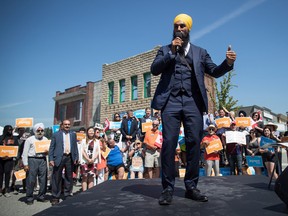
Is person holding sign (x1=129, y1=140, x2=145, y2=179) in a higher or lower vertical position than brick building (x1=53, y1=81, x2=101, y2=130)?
lower

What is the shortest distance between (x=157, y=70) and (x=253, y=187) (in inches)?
84.0

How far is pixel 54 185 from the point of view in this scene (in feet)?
20.1

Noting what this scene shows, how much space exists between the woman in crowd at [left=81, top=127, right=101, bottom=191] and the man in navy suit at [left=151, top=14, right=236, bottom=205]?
4.55m

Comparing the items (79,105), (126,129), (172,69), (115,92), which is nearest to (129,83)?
(115,92)

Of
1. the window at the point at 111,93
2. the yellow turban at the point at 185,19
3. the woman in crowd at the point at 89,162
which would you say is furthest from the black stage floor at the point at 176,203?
the window at the point at 111,93

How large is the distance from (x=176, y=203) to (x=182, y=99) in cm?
112

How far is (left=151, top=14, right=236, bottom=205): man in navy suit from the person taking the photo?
2.61m

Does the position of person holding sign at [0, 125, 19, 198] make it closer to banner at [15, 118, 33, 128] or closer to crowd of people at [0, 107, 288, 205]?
crowd of people at [0, 107, 288, 205]

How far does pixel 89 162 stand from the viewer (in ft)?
22.1

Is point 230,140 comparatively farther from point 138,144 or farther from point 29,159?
point 29,159

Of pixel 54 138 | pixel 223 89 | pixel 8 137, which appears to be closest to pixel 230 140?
pixel 54 138

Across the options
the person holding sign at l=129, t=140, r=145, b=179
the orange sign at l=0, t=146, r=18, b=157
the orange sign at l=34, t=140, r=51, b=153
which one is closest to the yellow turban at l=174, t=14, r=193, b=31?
the orange sign at l=34, t=140, r=51, b=153

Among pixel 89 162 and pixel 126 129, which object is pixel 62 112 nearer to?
pixel 126 129

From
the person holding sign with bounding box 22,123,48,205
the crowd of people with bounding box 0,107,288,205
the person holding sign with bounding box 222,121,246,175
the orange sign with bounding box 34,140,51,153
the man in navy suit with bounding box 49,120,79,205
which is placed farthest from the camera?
the person holding sign with bounding box 222,121,246,175
